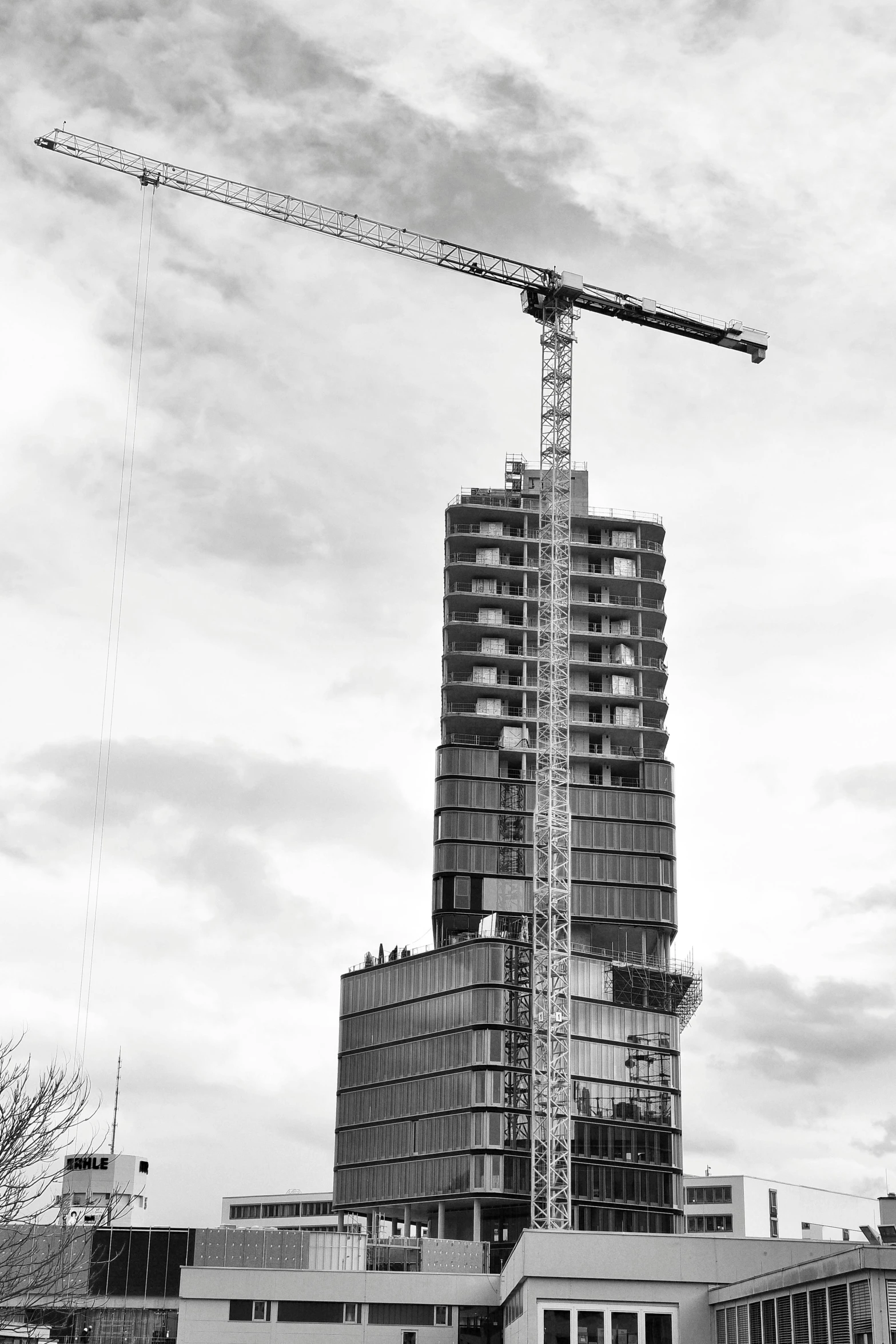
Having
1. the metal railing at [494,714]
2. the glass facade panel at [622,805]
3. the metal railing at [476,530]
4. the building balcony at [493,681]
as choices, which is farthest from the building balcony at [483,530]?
the glass facade panel at [622,805]

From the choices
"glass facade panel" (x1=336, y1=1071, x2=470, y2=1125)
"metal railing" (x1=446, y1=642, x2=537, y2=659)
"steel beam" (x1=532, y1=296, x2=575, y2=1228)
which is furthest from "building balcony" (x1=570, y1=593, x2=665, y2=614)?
"glass facade panel" (x1=336, y1=1071, x2=470, y2=1125)

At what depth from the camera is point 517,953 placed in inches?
6560

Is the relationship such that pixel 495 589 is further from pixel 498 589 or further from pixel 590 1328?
pixel 590 1328

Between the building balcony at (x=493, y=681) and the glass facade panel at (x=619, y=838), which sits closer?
the glass facade panel at (x=619, y=838)

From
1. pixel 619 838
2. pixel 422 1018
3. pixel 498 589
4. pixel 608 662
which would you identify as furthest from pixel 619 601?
pixel 422 1018

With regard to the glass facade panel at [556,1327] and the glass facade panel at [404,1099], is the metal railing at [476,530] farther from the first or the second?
the glass facade panel at [556,1327]

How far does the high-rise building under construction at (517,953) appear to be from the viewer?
530 ft

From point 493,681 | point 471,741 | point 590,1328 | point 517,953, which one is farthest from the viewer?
point 493,681

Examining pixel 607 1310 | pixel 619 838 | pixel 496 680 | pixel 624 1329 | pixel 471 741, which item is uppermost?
pixel 496 680

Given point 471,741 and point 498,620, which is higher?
point 498,620

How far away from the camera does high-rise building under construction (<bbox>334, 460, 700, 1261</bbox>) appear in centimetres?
16150

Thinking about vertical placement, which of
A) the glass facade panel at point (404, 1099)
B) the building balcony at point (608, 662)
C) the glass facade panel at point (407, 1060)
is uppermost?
the building balcony at point (608, 662)

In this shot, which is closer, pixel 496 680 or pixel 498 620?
pixel 496 680

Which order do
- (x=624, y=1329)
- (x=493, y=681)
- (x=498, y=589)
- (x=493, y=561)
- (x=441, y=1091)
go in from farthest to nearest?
(x=493, y=561) → (x=498, y=589) → (x=493, y=681) → (x=441, y=1091) → (x=624, y=1329)
